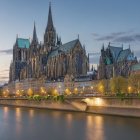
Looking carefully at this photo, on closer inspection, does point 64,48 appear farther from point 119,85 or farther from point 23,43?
point 119,85

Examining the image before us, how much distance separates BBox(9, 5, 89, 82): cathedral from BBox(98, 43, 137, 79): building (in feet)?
31.9

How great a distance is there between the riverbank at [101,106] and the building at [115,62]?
4866 centimetres

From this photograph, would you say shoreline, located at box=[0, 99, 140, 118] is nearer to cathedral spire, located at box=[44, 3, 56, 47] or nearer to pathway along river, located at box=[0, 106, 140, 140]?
pathway along river, located at box=[0, 106, 140, 140]

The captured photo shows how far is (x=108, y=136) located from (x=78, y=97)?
31.9 m

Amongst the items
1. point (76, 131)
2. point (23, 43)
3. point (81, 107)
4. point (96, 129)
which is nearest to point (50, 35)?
Answer: point (23, 43)

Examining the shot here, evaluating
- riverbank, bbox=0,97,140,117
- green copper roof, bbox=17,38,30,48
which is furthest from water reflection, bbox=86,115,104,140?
green copper roof, bbox=17,38,30,48

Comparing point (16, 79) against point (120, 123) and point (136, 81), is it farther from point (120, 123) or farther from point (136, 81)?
point (120, 123)

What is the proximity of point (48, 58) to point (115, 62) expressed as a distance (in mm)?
35046

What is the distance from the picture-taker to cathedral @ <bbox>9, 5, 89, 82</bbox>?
143 metres

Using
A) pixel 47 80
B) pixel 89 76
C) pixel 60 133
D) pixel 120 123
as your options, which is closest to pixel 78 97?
pixel 120 123

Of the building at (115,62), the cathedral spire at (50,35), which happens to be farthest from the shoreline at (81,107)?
the cathedral spire at (50,35)

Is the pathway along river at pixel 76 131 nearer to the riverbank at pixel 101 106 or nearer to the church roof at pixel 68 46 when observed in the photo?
the riverbank at pixel 101 106

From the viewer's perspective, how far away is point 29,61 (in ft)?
557

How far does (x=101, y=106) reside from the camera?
6250 centimetres
